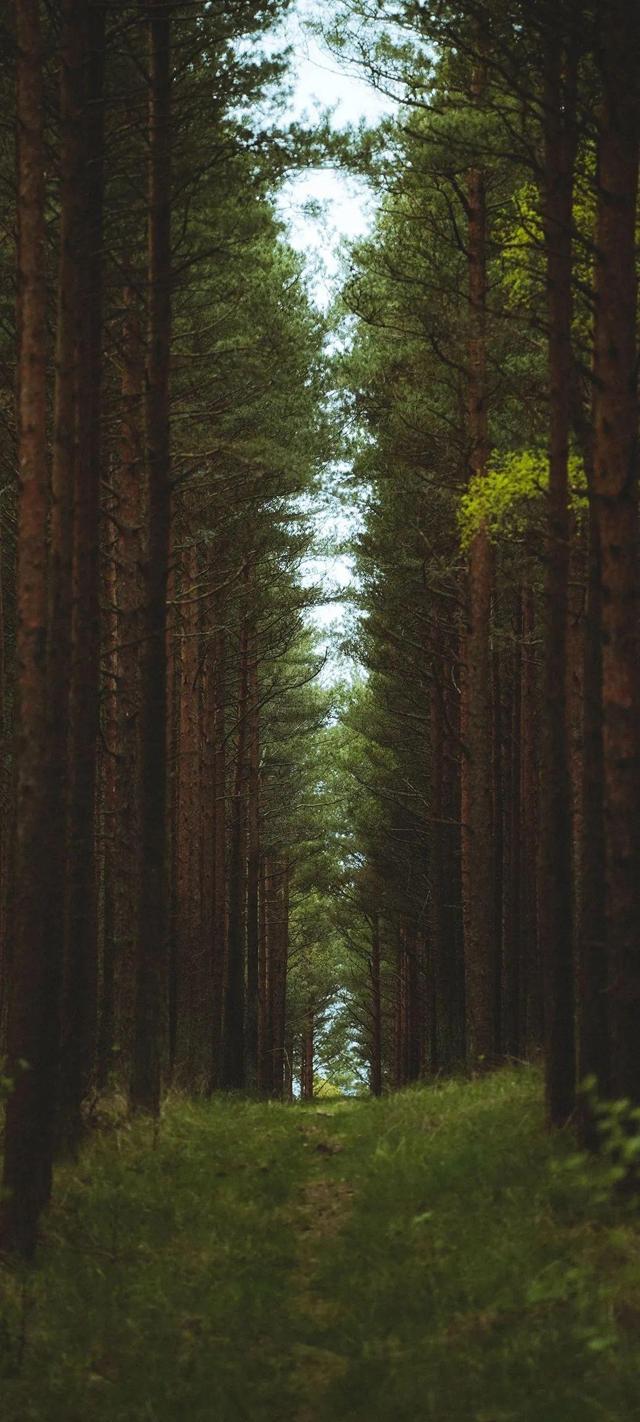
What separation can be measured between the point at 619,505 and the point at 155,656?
17.6 feet

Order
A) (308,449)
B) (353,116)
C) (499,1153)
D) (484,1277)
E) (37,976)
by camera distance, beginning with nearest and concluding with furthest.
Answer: (484,1277) < (37,976) < (499,1153) < (353,116) < (308,449)

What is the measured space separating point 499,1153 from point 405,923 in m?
26.1

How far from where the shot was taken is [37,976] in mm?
8227

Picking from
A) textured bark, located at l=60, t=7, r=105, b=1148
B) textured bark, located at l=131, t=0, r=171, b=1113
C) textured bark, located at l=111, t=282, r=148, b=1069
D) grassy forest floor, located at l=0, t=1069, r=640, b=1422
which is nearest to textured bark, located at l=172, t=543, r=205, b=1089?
textured bark, located at l=111, t=282, r=148, b=1069

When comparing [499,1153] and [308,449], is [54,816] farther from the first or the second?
[308,449]

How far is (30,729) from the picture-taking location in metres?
8.34

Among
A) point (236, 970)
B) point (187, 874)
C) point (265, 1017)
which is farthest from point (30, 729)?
point (265, 1017)

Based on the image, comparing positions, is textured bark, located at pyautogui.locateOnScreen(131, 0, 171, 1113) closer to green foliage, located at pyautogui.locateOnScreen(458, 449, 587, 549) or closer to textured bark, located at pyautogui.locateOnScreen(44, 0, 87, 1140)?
textured bark, located at pyautogui.locateOnScreen(44, 0, 87, 1140)

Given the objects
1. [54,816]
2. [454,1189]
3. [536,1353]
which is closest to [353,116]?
[54,816]

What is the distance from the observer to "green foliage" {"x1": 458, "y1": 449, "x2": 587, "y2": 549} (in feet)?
39.4

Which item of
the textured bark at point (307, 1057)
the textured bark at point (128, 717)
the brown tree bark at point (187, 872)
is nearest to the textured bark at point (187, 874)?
the brown tree bark at point (187, 872)

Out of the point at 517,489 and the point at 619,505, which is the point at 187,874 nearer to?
the point at 517,489

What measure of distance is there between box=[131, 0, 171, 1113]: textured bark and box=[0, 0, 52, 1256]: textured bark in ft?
12.0

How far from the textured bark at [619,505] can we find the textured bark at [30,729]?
12.2 ft
